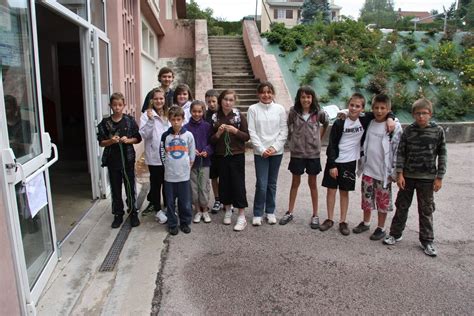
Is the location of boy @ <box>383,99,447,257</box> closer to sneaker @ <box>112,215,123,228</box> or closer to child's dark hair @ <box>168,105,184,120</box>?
child's dark hair @ <box>168,105,184,120</box>

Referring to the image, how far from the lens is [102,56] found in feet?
16.5

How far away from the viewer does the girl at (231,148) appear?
163 inches

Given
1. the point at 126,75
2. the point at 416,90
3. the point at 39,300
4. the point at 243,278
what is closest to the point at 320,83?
the point at 416,90

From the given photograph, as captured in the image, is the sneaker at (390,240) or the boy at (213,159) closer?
the sneaker at (390,240)

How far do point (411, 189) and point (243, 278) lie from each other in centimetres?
186

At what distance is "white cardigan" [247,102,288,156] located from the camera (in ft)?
13.7

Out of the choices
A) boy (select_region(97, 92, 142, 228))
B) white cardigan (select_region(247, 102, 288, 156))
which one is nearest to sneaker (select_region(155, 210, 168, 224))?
boy (select_region(97, 92, 142, 228))

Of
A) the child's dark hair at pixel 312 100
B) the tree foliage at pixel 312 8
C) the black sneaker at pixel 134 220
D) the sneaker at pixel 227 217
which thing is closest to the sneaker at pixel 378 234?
the child's dark hair at pixel 312 100

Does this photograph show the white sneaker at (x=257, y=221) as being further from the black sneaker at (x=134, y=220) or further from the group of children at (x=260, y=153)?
the black sneaker at (x=134, y=220)

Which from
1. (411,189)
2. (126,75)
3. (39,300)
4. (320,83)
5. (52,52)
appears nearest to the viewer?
(39,300)

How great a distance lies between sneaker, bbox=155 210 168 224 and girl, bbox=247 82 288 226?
1.01 m

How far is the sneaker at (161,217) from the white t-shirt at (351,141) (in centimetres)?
204

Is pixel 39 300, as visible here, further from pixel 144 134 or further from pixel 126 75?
pixel 126 75

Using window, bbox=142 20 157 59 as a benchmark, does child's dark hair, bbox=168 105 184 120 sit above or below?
below
